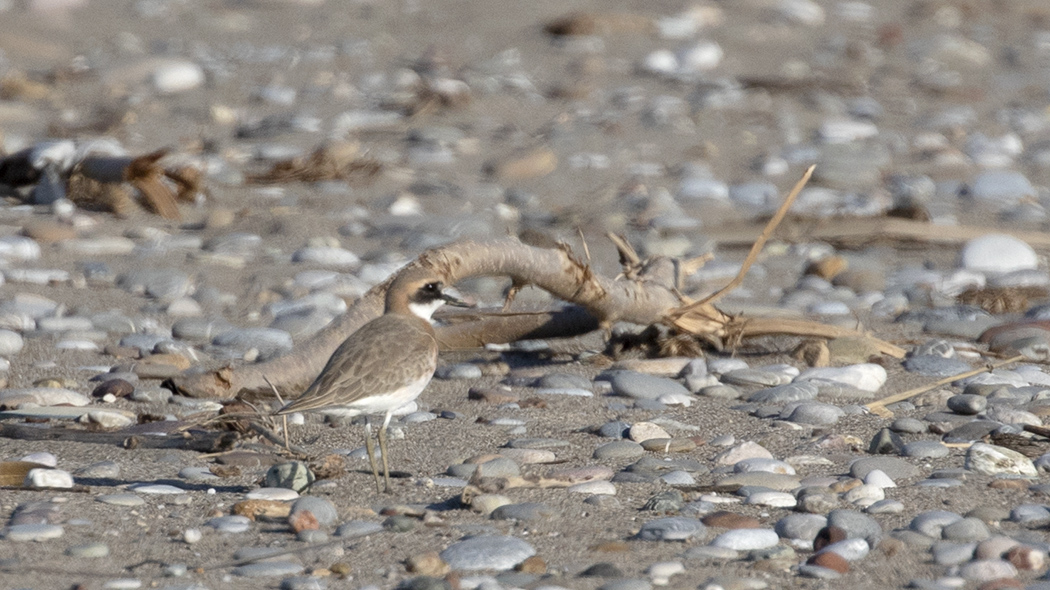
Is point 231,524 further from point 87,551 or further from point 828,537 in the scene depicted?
point 828,537

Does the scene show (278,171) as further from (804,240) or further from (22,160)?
(804,240)

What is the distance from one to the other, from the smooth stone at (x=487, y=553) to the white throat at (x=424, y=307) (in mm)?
1387

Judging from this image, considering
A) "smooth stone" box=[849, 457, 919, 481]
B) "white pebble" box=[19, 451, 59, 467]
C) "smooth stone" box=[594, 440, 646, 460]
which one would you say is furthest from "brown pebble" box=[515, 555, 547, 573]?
"white pebble" box=[19, 451, 59, 467]

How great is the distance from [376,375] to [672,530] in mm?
1071

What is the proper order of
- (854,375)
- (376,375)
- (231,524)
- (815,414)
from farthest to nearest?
(854,375), (815,414), (376,375), (231,524)

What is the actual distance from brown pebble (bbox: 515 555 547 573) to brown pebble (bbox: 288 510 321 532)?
61 cm

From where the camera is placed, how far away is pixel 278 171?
833 cm

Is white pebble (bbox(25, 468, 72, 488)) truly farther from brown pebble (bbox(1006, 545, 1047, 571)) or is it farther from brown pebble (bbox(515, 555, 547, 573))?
brown pebble (bbox(1006, 545, 1047, 571))

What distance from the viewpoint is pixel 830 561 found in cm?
320

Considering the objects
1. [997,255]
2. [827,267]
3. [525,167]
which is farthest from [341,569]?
[525,167]

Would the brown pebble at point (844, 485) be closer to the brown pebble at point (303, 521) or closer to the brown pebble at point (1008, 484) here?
the brown pebble at point (1008, 484)

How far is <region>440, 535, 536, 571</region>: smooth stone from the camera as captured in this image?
10.5 ft

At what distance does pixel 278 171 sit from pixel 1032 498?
5.71 meters

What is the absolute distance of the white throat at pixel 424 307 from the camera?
179 inches
